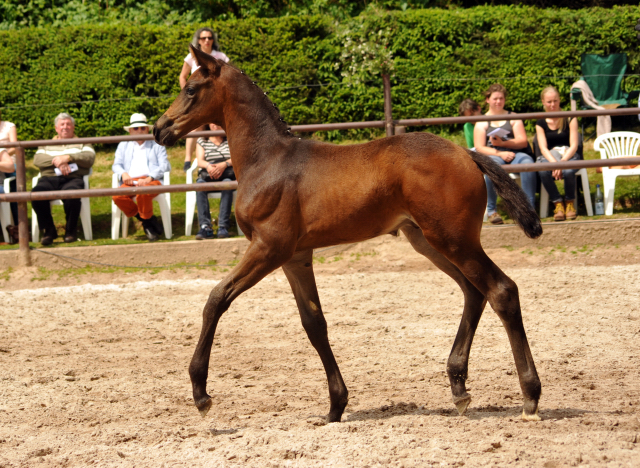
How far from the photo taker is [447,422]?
3.59 m

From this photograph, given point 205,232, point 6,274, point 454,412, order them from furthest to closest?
point 205,232 → point 6,274 → point 454,412

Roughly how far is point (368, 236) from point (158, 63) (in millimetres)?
8594

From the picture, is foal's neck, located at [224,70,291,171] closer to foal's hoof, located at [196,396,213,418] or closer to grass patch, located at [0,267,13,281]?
foal's hoof, located at [196,396,213,418]

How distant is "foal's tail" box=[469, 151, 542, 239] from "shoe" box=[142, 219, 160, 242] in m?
5.34

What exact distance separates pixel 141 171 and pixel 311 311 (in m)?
5.13

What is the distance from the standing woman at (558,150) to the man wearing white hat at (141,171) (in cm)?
442

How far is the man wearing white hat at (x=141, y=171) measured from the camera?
818 cm

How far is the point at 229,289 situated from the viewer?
3658 millimetres

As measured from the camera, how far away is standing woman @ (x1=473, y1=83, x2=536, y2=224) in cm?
808

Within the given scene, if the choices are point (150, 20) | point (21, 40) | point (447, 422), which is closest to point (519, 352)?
point (447, 422)

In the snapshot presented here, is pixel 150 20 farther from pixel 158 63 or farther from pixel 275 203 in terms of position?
pixel 275 203

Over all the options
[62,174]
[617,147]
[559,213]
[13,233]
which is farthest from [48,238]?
[617,147]

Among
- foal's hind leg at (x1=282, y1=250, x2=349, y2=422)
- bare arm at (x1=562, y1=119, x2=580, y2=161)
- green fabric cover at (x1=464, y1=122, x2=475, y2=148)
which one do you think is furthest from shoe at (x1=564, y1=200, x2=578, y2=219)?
foal's hind leg at (x1=282, y1=250, x2=349, y2=422)

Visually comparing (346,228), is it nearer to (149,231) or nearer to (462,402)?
(462,402)
